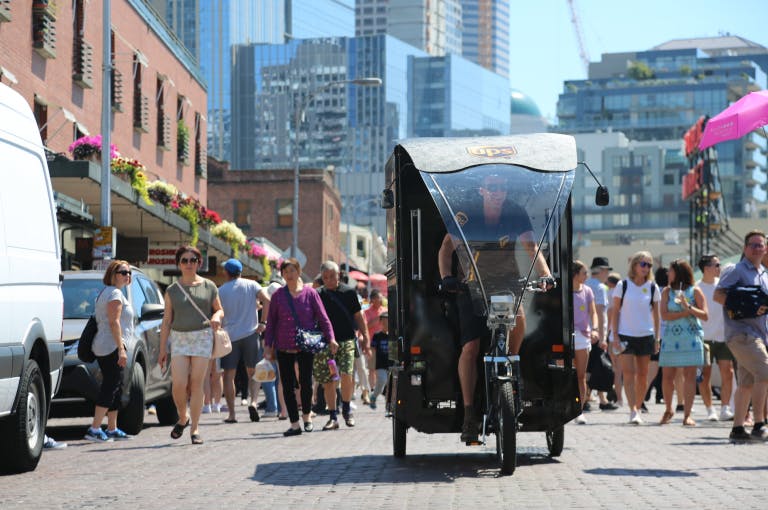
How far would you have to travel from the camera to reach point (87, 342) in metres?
14.5

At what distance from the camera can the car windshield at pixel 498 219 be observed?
11.0m

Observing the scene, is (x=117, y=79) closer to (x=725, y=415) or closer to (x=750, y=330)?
(x=725, y=415)

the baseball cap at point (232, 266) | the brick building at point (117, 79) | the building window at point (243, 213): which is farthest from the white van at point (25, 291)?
the building window at point (243, 213)

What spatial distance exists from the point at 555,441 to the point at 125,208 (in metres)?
18.3

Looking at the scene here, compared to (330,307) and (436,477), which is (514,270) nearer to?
(436,477)

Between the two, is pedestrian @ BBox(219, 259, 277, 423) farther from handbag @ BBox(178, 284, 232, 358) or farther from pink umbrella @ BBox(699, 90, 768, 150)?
pink umbrella @ BBox(699, 90, 768, 150)

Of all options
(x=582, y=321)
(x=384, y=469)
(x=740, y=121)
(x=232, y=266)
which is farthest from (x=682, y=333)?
(x=384, y=469)

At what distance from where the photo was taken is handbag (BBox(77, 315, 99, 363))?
47.5 ft

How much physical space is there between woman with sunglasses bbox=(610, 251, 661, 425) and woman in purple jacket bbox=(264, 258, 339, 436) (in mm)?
3666

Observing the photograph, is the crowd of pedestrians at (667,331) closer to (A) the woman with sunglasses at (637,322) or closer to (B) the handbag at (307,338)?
(A) the woman with sunglasses at (637,322)

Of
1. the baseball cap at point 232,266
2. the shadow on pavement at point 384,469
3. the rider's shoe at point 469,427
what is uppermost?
the baseball cap at point 232,266

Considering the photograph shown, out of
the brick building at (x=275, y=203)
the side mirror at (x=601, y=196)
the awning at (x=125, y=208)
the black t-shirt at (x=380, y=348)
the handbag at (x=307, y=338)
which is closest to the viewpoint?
the side mirror at (x=601, y=196)

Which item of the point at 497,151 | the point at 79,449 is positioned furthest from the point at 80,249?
the point at 497,151

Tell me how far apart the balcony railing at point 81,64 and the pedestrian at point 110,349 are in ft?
60.3
